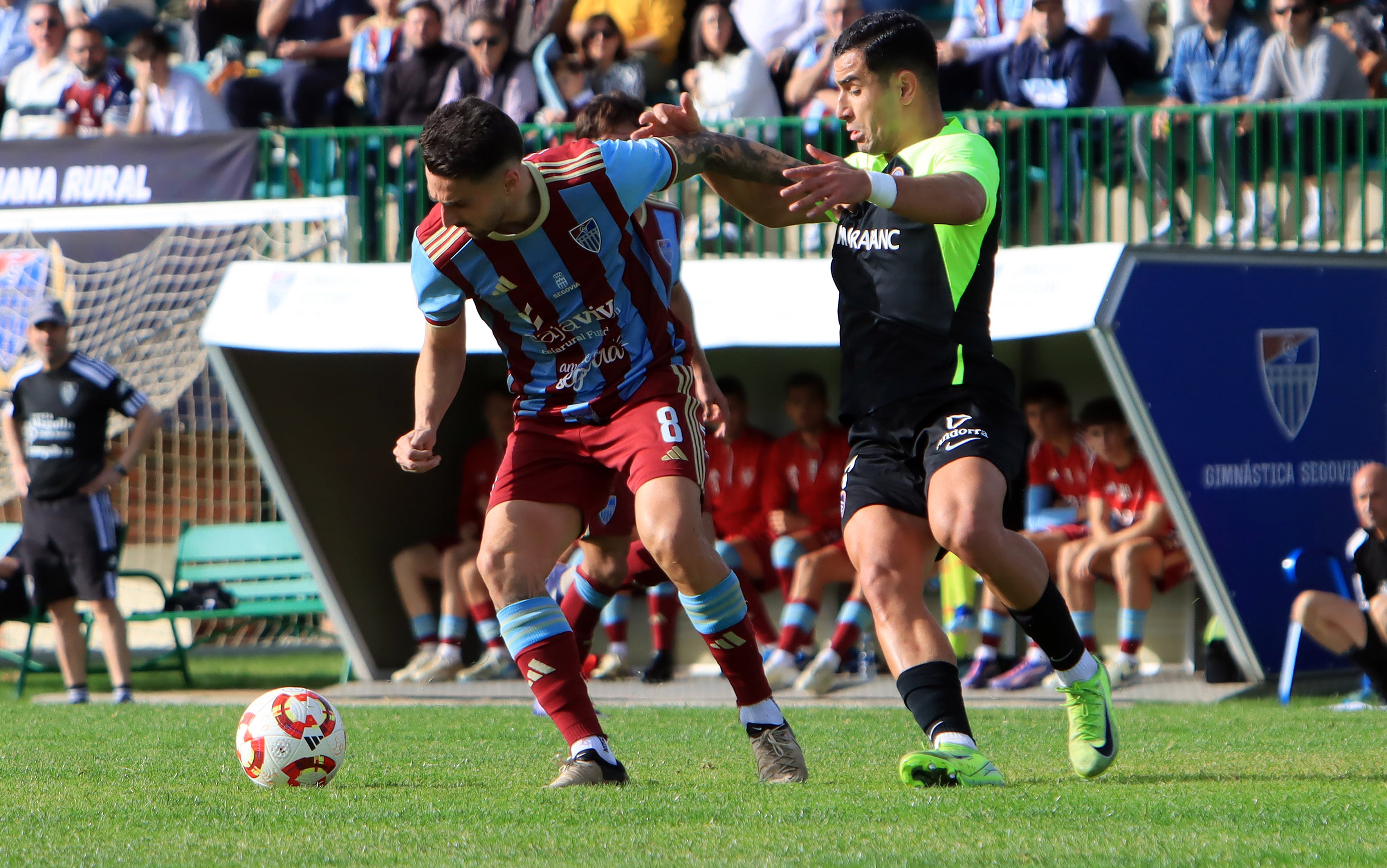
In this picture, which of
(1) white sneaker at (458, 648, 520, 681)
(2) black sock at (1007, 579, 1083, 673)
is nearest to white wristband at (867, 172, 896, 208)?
(2) black sock at (1007, 579, 1083, 673)

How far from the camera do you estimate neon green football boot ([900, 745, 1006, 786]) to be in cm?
443

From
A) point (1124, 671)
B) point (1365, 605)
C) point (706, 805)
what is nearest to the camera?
point (706, 805)

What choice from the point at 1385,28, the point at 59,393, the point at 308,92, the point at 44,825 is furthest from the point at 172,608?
the point at 1385,28

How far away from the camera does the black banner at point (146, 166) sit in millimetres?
11039

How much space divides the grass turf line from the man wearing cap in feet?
9.05

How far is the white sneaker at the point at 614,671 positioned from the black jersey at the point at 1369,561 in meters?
4.16

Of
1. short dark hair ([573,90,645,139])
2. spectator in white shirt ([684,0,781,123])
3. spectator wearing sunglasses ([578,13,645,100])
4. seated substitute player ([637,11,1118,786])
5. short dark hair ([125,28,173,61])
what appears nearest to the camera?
seated substitute player ([637,11,1118,786])

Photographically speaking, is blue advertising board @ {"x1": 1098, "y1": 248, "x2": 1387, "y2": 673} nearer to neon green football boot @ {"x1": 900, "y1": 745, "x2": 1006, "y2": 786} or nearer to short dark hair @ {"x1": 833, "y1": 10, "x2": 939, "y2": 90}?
short dark hair @ {"x1": 833, "y1": 10, "x2": 939, "y2": 90}

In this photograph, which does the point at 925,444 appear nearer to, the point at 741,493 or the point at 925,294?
the point at 925,294

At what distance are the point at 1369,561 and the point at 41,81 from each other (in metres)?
10.4

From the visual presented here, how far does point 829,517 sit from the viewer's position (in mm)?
9906

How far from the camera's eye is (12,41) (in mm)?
14227

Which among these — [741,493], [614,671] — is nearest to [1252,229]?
[741,493]

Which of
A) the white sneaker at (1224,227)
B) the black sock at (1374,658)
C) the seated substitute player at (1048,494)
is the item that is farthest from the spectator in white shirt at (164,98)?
the black sock at (1374,658)
